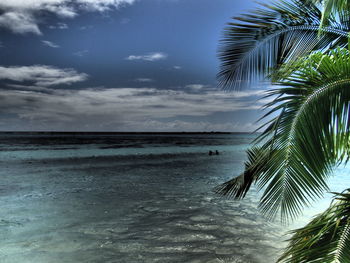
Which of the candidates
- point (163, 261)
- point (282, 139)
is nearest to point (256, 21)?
point (282, 139)

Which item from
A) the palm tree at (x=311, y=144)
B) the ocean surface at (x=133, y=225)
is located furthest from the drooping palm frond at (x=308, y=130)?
the ocean surface at (x=133, y=225)

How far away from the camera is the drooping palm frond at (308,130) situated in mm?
2309

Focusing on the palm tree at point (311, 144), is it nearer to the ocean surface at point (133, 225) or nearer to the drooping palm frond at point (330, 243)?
the drooping palm frond at point (330, 243)

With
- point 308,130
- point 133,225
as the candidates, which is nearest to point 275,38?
point 308,130

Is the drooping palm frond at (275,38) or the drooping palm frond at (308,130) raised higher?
the drooping palm frond at (275,38)

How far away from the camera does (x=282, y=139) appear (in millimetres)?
2379

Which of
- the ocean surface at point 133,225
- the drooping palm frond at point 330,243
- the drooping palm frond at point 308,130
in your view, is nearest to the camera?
the drooping palm frond at point 330,243

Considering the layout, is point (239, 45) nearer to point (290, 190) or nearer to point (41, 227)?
point (290, 190)

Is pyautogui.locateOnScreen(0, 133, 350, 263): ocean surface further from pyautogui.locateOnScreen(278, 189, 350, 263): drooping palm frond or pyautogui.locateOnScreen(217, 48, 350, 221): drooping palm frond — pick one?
pyautogui.locateOnScreen(217, 48, 350, 221): drooping palm frond

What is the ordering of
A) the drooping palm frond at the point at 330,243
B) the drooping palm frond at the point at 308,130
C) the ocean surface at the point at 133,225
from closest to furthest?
the drooping palm frond at the point at 330,243
the drooping palm frond at the point at 308,130
the ocean surface at the point at 133,225

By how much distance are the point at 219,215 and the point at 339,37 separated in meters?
4.61

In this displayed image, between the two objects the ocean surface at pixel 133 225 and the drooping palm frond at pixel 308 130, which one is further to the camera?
the ocean surface at pixel 133 225

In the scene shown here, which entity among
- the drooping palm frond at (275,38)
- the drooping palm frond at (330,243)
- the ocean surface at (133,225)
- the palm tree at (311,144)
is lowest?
the ocean surface at (133,225)

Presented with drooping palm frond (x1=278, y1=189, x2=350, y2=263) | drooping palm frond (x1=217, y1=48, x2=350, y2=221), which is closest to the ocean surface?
drooping palm frond (x1=278, y1=189, x2=350, y2=263)
